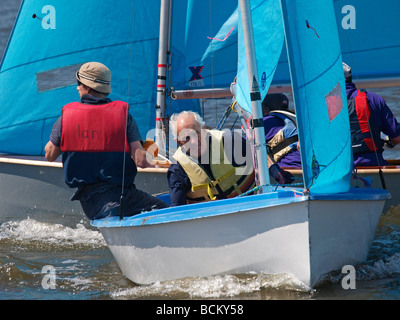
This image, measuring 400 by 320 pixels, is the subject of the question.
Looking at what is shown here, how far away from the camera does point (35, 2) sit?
697cm

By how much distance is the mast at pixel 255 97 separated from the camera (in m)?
3.96

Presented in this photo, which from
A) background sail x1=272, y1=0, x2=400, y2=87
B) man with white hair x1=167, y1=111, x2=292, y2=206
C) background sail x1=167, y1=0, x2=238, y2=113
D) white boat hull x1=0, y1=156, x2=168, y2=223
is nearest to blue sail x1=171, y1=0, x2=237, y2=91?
background sail x1=167, y1=0, x2=238, y2=113

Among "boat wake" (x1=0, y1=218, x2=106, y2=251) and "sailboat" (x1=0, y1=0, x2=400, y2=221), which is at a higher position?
"sailboat" (x1=0, y1=0, x2=400, y2=221)

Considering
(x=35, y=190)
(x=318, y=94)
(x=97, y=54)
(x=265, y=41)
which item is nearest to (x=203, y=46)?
(x=97, y=54)

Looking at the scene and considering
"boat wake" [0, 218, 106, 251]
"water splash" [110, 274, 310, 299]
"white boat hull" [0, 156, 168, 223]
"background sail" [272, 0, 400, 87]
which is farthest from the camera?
"background sail" [272, 0, 400, 87]

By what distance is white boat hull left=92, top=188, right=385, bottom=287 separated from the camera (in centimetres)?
354

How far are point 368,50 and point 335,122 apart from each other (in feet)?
11.9

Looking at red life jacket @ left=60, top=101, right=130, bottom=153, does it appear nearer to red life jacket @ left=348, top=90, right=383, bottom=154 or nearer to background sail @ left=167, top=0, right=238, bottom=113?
red life jacket @ left=348, top=90, right=383, bottom=154

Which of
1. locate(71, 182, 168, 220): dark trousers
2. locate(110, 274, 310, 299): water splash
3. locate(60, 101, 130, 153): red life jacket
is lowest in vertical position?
locate(110, 274, 310, 299): water splash

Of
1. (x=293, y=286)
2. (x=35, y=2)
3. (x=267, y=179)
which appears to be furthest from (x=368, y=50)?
(x=293, y=286)

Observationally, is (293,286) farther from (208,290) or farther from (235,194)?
(235,194)

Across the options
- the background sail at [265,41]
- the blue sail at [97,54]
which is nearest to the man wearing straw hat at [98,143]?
the background sail at [265,41]

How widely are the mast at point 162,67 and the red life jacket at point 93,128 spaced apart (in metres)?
2.56

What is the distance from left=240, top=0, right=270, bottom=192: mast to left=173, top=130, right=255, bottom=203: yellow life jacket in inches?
12.8
